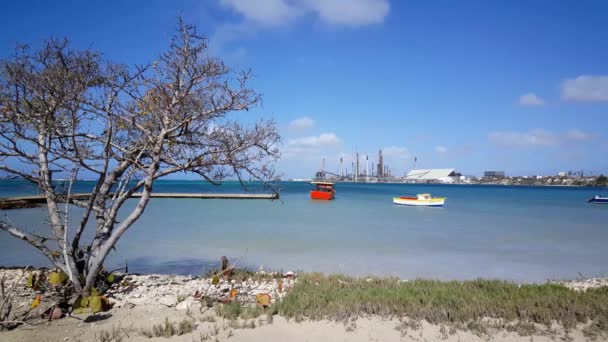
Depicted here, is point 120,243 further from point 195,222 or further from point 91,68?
point 91,68

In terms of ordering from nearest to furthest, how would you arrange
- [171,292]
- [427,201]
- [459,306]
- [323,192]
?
[459,306], [171,292], [427,201], [323,192]

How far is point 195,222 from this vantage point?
18.2 meters

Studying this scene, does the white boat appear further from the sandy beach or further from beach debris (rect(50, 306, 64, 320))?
beach debris (rect(50, 306, 64, 320))

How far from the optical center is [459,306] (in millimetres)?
4711

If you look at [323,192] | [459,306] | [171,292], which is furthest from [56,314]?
[323,192]

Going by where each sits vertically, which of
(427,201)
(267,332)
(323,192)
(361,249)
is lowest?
(361,249)

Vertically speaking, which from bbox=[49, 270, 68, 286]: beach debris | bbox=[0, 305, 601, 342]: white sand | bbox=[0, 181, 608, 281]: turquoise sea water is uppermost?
bbox=[49, 270, 68, 286]: beach debris

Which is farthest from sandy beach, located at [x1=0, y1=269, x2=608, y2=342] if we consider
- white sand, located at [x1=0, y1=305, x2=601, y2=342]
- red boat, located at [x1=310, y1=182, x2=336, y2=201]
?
red boat, located at [x1=310, y1=182, x2=336, y2=201]

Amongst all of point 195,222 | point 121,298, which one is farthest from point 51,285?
point 195,222

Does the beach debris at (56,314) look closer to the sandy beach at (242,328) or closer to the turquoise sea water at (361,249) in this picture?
the sandy beach at (242,328)

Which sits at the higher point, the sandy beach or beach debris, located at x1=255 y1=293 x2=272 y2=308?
beach debris, located at x1=255 y1=293 x2=272 y2=308

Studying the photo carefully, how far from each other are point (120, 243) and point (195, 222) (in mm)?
6293

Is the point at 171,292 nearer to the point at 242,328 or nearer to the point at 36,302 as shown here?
the point at 36,302

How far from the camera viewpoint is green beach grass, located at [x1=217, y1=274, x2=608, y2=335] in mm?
4379
